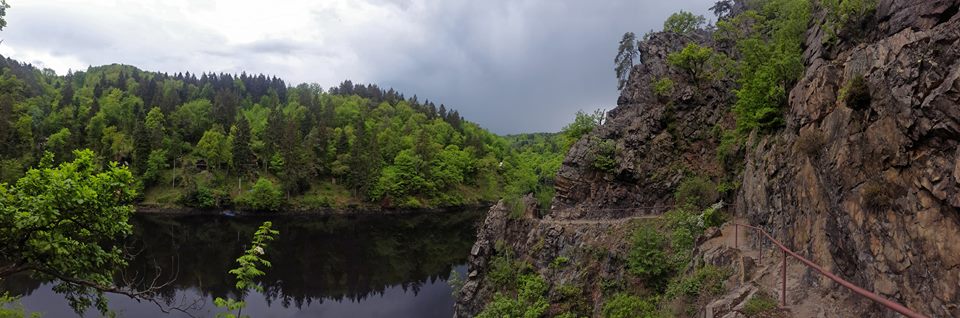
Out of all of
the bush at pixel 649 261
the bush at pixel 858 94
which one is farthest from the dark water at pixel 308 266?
the bush at pixel 858 94

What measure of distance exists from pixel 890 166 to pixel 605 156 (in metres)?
22.3

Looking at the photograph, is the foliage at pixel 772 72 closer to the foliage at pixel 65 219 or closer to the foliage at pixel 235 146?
the foliage at pixel 65 219

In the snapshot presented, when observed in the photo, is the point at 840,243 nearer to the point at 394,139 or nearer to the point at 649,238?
the point at 649,238

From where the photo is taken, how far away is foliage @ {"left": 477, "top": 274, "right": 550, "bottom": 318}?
22688 mm

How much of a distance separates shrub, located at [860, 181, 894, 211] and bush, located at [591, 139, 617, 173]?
21.4 m

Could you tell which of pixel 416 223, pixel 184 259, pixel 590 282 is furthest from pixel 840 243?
pixel 416 223

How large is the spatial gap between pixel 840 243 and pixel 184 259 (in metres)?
50.9

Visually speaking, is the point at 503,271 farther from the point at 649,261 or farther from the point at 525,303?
the point at 649,261

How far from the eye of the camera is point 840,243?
37.0 feet

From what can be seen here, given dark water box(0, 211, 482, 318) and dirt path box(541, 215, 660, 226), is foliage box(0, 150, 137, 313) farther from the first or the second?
dirt path box(541, 215, 660, 226)

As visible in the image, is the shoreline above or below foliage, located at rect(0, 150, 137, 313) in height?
below

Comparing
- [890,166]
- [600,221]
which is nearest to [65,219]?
[890,166]

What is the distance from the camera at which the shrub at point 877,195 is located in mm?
9688

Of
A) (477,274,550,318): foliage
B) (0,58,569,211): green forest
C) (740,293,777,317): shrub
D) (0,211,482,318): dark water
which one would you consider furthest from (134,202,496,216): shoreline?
(740,293,777,317): shrub
